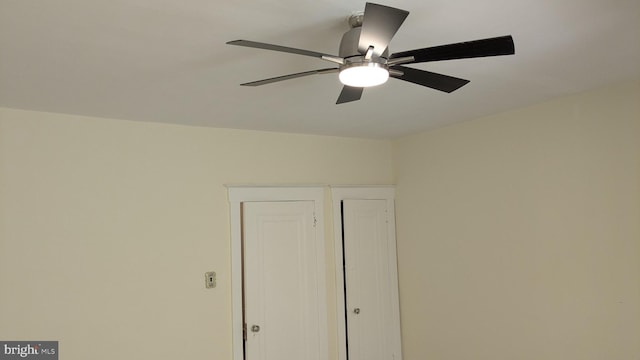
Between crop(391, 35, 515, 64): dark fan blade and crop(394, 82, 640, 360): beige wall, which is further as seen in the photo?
crop(394, 82, 640, 360): beige wall

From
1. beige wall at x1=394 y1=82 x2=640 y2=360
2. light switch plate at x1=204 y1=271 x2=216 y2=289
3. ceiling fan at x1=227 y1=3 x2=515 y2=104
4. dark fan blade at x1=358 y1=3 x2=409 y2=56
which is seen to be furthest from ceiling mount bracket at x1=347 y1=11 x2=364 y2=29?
light switch plate at x1=204 y1=271 x2=216 y2=289

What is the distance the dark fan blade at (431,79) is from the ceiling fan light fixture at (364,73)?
0.18 meters

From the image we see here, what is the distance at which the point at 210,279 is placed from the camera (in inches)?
134

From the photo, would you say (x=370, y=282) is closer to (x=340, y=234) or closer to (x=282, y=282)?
(x=340, y=234)

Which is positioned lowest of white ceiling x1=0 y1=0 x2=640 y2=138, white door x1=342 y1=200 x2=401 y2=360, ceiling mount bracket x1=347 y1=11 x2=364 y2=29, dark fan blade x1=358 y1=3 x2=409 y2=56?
white door x1=342 y1=200 x2=401 y2=360

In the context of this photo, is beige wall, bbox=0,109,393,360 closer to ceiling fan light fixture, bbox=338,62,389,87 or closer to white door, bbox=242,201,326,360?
white door, bbox=242,201,326,360

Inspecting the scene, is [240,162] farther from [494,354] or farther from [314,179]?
[494,354]

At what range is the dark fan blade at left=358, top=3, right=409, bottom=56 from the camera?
1.29 metres

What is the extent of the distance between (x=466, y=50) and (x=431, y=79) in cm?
32

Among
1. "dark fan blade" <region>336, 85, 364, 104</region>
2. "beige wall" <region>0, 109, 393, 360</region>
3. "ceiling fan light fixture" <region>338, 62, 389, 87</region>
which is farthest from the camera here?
"beige wall" <region>0, 109, 393, 360</region>

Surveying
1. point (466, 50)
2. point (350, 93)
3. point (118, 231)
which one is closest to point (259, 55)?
point (350, 93)

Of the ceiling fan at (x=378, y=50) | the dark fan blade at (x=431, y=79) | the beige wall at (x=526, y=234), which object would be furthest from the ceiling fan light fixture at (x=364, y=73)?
the beige wall at (x=526, y=234)

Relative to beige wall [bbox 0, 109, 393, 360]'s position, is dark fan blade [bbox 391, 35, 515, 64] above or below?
above

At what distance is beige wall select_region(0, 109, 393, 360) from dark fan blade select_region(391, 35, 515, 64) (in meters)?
2.30
